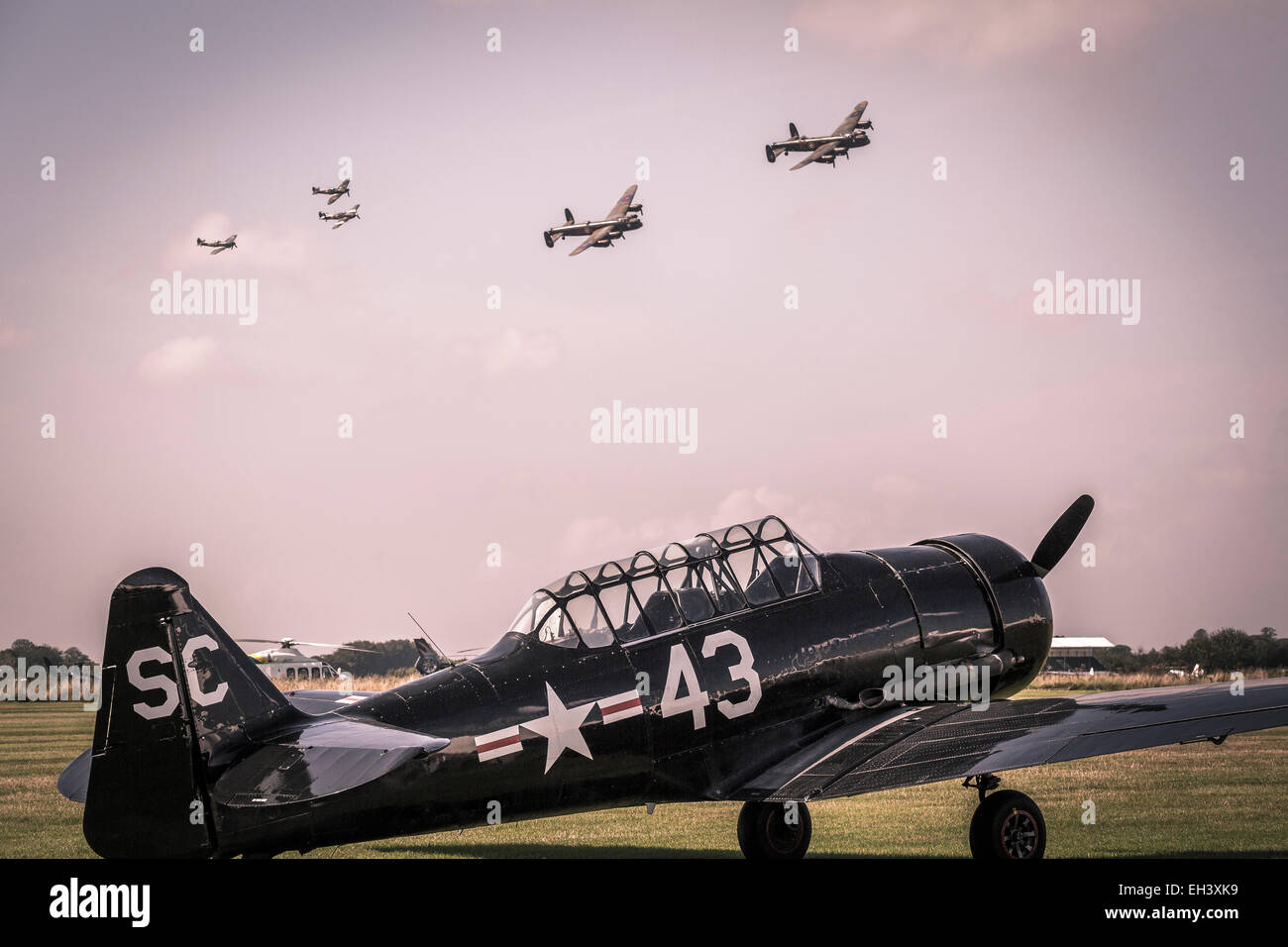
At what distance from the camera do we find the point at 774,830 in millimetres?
10477

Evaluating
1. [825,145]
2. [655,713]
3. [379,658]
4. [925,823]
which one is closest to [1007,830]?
[655,713]

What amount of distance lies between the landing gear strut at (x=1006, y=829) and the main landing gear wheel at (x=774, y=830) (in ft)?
6.21

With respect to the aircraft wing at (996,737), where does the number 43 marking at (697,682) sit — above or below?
above

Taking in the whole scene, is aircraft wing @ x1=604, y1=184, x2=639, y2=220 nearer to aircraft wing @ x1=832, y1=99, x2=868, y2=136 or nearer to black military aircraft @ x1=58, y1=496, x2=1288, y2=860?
aircraft wing @ x1=832, y1=99, x2=868, y2=136

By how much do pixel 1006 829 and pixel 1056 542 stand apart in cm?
368

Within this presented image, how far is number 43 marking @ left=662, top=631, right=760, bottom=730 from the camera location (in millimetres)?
9149

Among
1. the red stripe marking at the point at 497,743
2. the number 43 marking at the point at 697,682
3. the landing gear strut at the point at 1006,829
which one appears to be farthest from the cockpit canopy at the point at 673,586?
the landing gear strut at the point at 1006,829

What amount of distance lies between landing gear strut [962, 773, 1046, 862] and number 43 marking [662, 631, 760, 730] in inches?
67.7

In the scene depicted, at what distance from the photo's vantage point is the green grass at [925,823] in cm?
1077

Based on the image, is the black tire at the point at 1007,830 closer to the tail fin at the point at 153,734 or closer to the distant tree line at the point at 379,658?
the tail fin at the point at 153,734

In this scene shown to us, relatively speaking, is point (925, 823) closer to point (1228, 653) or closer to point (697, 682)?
point (697, 682)

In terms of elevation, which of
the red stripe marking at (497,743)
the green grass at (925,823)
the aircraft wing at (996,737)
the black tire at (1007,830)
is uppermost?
the red stripe marking at (497,743)

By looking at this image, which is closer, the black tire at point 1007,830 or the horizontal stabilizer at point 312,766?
the horizontal stabilizer at point 312,766

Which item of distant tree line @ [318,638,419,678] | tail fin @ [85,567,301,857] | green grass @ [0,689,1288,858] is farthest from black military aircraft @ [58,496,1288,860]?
distant tree line @ [318,638,419,678]
